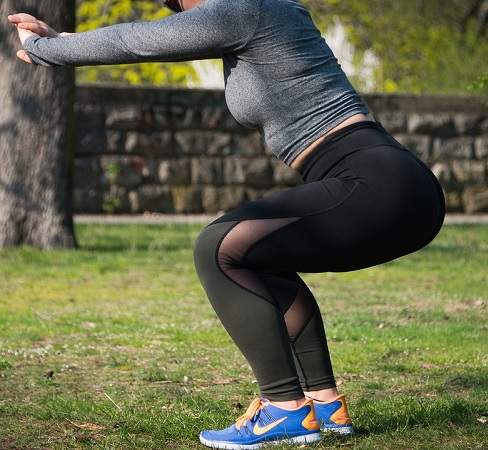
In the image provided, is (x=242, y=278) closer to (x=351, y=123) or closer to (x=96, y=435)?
(x=351, y=123)

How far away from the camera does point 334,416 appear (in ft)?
11.5

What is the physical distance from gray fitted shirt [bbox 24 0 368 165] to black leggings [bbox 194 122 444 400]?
108 millimetres

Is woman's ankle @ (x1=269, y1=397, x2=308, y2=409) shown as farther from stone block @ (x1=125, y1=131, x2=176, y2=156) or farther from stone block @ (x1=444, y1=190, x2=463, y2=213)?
stone block @ (x1=444, y1=190, x2=463, y2=213)

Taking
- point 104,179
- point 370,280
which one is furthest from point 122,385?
point 104,179

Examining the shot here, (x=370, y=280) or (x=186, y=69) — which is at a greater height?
(x=186, y=69)

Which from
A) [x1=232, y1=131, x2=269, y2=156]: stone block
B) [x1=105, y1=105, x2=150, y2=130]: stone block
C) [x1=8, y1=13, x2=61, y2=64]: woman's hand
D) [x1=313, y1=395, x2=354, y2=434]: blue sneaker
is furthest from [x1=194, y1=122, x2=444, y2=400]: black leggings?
[x1=232, y1=131, x2=269, y2=156]: stone block

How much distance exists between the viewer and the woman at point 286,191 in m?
3.12

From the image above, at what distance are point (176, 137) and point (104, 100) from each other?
3.18 ft

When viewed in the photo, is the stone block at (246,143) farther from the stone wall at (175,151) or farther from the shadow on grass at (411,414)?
the shadow on grass at (411,414)

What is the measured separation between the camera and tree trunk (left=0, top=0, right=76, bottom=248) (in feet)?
29.3

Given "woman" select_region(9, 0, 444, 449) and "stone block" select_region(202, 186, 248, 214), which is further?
"stone block" select_region(202, 186, 248, 214)

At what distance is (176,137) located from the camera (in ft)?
41.2

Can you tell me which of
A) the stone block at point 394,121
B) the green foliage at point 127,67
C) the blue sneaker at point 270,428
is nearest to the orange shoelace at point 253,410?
the blue sneaker at point 270,428

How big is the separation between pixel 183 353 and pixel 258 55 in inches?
96.7
